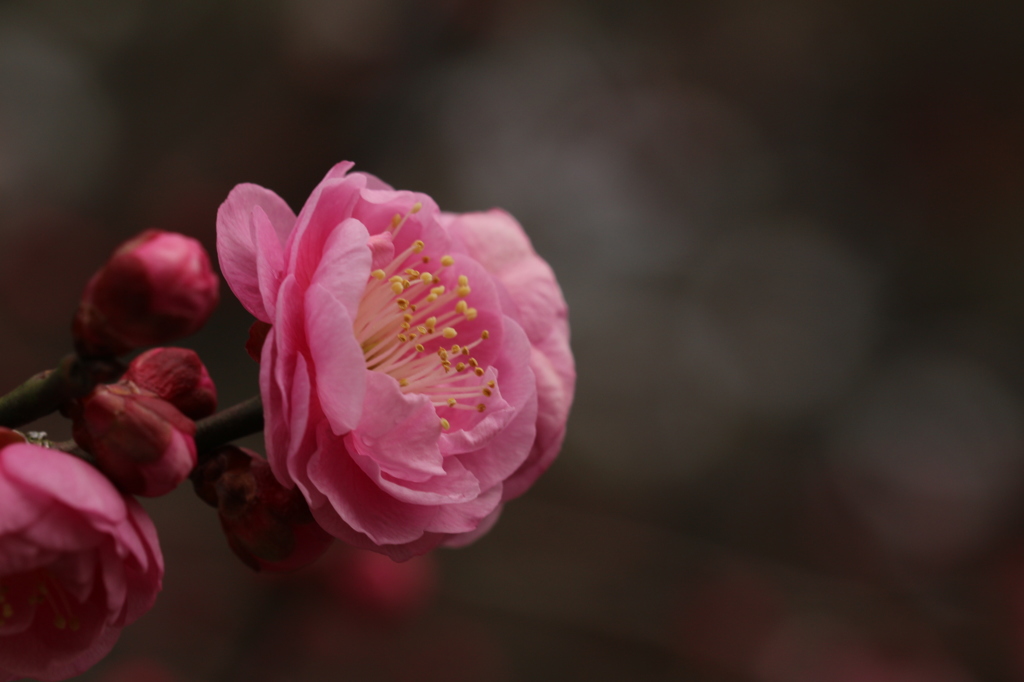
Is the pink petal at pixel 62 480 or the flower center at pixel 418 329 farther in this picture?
the flower center at pixel 418 329

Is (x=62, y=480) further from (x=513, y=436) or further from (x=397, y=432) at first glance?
(x=513, y=436)

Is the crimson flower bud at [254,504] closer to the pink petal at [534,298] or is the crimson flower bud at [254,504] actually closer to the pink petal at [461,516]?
the pink petal at [461,516]

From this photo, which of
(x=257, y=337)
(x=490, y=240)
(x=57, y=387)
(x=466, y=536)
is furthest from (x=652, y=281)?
(x=57, y=387)

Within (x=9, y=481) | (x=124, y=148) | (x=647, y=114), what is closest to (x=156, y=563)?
(x=9, y=481)

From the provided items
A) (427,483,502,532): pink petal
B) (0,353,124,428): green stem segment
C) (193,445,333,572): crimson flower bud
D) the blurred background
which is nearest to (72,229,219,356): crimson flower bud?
(0,353,124,428): green stem segment

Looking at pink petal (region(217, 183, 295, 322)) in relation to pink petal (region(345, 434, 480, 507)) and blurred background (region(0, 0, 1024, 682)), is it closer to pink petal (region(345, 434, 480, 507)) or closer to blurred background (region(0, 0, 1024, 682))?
pink petal (region(345, 434, 480, 507))

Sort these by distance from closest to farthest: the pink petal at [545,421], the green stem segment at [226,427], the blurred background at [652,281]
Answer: the green stem segment at [226,427], the pink petal at [545,421], the blurred background at [652,281]

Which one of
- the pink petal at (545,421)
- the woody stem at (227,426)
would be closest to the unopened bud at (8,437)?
the woody stem at (227,426)
